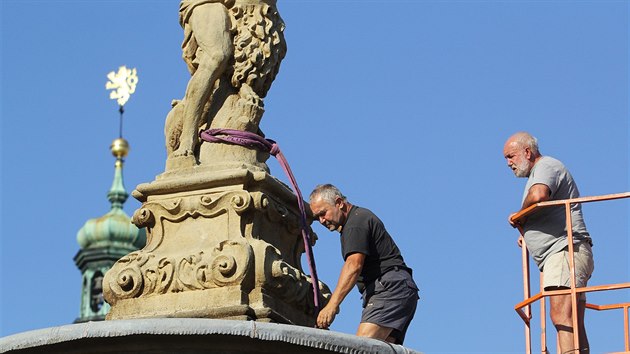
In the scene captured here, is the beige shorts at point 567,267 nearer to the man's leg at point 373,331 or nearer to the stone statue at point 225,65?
the man's leg at point 373,331

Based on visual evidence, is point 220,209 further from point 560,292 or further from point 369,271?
point 560,292

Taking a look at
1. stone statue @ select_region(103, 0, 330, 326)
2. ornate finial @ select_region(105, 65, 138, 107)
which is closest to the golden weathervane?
ornate finial @ select_region(105, 65, 138, 107)

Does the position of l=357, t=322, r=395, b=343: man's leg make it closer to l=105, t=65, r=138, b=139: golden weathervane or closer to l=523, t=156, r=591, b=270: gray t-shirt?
l=523, t=156, r=591, b=270: gray t-shirt

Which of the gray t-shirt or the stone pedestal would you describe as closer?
the gray t-shirt

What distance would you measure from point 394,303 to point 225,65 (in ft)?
9.24

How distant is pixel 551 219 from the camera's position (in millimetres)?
12211

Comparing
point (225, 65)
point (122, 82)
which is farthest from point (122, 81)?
point (225, 65)

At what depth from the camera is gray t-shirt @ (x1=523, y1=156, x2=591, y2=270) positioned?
12.1 metres

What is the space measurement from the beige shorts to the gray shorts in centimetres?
96

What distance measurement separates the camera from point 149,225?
13.1 m

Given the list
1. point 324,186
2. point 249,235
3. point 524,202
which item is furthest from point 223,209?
point 524,202

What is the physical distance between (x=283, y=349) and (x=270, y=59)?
11.6 feet

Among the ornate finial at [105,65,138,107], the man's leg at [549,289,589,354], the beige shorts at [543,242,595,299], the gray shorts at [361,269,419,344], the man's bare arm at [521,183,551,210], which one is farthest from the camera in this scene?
the ornate finial at [105,65,138,107]

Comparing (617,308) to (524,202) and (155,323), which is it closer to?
(524,202)
